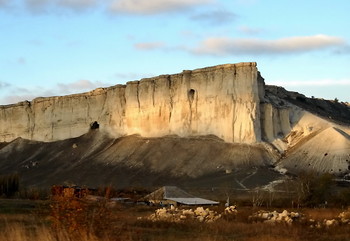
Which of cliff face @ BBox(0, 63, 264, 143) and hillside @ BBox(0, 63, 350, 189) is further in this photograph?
cliff face @ BBox(0, 63, 264, 143)

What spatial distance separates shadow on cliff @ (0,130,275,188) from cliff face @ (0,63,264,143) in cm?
191

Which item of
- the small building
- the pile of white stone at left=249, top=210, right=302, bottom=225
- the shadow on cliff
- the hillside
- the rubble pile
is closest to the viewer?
the pile of white stone at left=249, top=210, right=302, bottom=225

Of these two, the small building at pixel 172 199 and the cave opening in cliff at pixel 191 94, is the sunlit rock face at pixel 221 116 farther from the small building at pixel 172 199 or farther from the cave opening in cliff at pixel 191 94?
the small building at pixel 172 199

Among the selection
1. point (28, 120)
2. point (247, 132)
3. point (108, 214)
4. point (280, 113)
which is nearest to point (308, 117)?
point (280, 113)

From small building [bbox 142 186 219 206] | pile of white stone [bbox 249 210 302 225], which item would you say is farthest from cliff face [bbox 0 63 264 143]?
pile of white stone [bbox 249 210 302 225]

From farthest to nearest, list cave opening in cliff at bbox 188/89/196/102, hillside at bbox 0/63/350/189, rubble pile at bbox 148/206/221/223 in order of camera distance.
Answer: cave opening in cliff at bbox 188/89/196/102 → hillside at bbox 0/63/350/189 → rubble pile at bbox 148/206/221/223

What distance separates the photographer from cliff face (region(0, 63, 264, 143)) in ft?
237

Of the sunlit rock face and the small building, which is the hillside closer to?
the sunlit rock face

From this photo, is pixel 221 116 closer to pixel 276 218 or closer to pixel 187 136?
pixel 187 136

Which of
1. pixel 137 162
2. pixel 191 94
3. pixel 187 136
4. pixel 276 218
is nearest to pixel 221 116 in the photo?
pixel 187 136

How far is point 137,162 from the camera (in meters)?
73.4

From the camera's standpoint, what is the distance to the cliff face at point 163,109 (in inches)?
2844

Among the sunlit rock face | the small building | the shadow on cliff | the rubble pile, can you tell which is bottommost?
the small building

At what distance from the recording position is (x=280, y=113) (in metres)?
71.9
